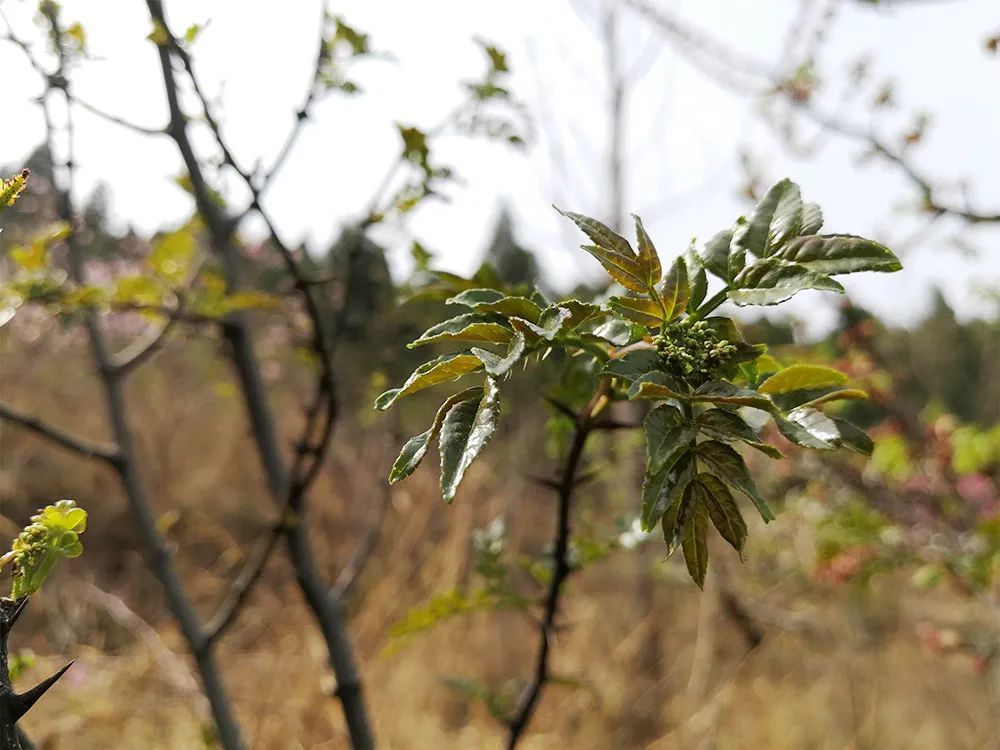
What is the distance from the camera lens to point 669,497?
1.19 feet

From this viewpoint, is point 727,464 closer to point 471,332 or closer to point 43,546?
point 471,332

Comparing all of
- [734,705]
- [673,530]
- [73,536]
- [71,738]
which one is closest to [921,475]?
[734,705]

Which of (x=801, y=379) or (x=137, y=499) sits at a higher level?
(x=801, y=379)

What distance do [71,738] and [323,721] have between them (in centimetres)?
85

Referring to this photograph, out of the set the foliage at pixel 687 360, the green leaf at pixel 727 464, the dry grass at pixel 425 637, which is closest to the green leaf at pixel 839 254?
the foliage at pixel 687 360

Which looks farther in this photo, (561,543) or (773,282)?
(561,543)

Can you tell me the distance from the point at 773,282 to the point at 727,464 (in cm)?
10

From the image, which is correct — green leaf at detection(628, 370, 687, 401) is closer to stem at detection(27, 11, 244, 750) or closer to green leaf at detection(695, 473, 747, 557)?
green leaf at detection(695, 473, 747, 557)

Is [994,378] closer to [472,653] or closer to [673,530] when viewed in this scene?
[472,653]

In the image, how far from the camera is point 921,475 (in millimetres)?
A: 2340

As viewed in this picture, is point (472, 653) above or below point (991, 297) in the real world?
below

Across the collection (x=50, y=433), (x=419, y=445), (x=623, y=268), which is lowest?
(x=50, y=433)

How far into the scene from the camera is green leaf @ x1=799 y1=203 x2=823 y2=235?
0.41m

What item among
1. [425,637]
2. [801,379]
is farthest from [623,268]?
[425,637]
